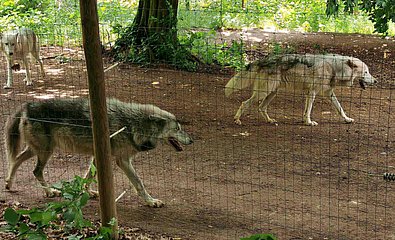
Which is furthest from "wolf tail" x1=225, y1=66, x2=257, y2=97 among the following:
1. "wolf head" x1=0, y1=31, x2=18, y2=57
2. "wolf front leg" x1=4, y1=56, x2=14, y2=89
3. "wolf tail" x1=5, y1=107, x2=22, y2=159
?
"wolf head" x1=0, y1=31, x2=18, y2=57

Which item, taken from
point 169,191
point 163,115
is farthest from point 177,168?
point 163,115

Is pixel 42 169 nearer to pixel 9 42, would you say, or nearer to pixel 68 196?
pixel 68 196

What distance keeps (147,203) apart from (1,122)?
394cm

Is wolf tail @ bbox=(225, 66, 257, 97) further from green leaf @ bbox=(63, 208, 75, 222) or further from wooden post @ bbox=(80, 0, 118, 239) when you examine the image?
green leaf @ bbox=(63, 208, 75, 222)

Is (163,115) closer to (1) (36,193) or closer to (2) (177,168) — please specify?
(2) (177,168)

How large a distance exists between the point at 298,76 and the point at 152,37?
4164mm

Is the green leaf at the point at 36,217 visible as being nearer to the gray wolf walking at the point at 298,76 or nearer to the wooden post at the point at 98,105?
the wooden post at the point at 98,105

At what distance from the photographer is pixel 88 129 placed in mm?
6176

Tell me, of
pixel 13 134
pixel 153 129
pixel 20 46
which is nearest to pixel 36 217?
pixel 153 129

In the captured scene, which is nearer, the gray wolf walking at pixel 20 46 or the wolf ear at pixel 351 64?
the wolf ear at pixel 351 64

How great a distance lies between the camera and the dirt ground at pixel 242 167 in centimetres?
570

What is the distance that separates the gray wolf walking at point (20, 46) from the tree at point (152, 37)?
6.11ft

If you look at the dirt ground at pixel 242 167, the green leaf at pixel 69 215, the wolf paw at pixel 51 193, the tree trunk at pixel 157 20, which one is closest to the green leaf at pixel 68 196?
the green leaf at pixel 69 215

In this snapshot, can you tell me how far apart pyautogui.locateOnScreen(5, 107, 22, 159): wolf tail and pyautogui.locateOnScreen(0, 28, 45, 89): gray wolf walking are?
18.1 feet
